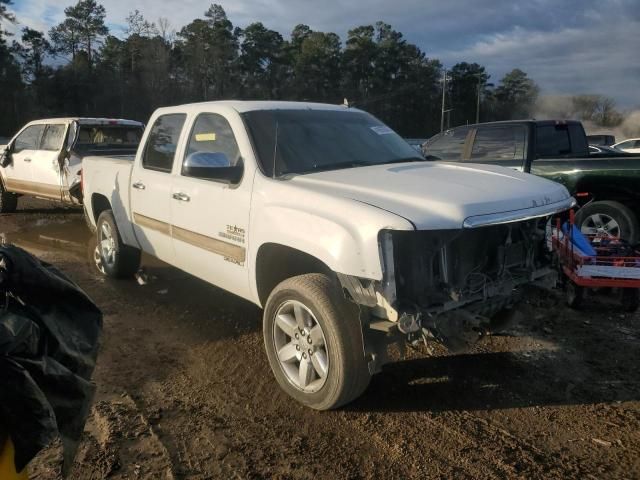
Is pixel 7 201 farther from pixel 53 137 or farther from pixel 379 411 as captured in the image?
pixel 379 411

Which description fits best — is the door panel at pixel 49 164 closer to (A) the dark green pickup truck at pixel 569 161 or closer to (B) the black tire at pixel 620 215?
(A) the dark green pickup truck at pixel 569 161

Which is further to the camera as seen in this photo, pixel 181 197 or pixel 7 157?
pixel 7 157

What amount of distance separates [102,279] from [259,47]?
5653 cm

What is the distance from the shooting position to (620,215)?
6.92m

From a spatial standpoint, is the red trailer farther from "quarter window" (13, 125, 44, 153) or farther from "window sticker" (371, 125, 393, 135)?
"quarter window" (13, 125, 44, 153)

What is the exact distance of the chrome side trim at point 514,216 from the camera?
3.05m

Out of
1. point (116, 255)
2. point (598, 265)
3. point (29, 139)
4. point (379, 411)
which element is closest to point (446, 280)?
point (379, 411)

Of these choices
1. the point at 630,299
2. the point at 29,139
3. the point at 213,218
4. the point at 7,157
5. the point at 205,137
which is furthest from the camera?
the point at 7,157

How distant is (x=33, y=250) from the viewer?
8188mm

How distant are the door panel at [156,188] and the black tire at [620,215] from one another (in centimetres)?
518

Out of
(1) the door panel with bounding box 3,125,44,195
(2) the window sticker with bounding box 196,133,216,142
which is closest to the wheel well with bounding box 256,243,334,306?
(2) the window sticker with bounding box 196,133,216,142

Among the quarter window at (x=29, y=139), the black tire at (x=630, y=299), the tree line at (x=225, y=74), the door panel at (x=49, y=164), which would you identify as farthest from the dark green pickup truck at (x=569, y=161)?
the tree line at (x=225, y=74)

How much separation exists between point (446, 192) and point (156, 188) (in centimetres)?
284

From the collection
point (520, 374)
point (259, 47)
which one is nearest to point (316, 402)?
point (520, 374)
